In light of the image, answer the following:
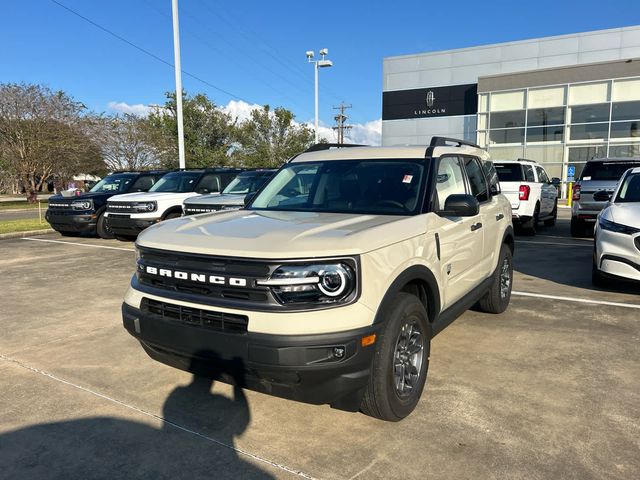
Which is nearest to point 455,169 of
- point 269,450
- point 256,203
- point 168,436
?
point 256,203

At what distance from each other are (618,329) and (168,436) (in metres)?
4.52

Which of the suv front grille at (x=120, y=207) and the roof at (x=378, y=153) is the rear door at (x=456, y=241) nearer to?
the roof at (x=378, y=153)

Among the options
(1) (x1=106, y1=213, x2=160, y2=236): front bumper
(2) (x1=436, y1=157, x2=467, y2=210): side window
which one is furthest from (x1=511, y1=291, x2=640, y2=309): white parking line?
(1) (x1=106, y1=213, x2=160, y2=236): front bumper

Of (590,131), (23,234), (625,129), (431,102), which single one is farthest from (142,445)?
(431,102)

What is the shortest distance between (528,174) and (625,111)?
17806 millimetres

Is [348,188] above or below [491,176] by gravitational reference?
below

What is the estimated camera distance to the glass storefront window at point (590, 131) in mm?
25812

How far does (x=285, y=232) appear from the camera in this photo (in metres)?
3.02

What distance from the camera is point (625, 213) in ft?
20.1

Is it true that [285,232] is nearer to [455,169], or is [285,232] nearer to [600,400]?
[455,169]

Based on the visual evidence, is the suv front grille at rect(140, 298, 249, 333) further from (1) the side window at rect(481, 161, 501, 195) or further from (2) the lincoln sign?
(2) the lincoln sign

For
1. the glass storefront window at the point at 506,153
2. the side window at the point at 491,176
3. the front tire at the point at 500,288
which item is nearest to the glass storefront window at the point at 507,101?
the glass storefront window at the point at 506,153

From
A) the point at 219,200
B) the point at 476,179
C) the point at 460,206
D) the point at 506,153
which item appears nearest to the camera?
the point at 460,206

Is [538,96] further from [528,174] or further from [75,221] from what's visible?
[75,221]
